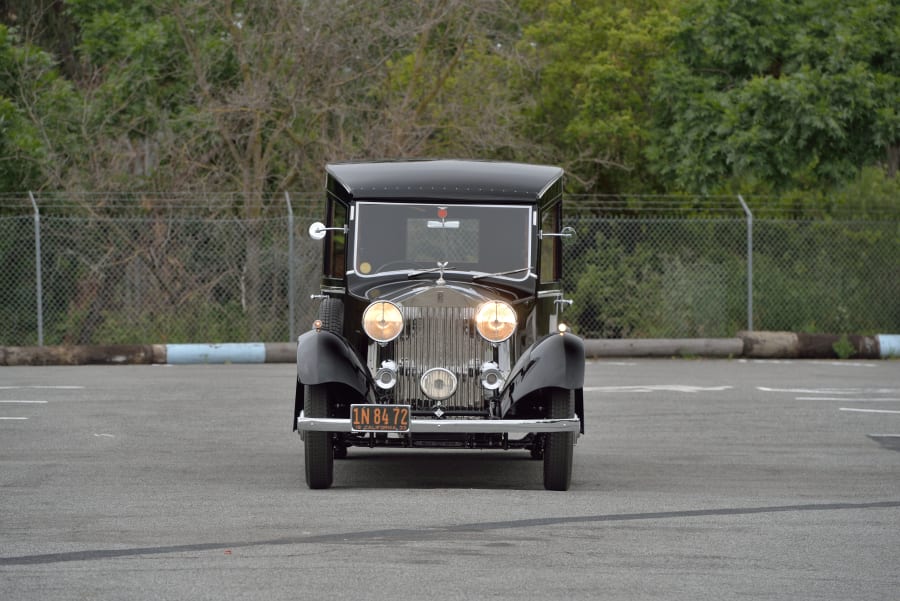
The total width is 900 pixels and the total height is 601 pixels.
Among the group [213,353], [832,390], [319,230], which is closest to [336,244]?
[319,230]

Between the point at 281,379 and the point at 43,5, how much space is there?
57.4ft

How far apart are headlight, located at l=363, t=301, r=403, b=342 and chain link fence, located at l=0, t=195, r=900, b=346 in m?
11.9

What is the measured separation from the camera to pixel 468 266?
10.9 metres

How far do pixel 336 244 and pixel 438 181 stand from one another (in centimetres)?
89

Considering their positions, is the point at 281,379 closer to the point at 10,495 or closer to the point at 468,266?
the point at 468,266

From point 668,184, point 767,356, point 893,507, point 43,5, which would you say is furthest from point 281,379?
point 43,5

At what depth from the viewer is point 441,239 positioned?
10.9m

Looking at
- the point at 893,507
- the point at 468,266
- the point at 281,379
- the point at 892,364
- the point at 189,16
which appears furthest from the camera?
the point at 189,16

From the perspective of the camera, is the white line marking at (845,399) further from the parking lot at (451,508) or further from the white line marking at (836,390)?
the white line marking at (836,390)

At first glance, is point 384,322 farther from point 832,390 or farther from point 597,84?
point 597,84

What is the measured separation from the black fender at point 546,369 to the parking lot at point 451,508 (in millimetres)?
A: 663

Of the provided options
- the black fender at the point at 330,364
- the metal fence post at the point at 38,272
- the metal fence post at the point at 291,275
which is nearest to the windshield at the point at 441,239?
the black fender at the point at 330,364

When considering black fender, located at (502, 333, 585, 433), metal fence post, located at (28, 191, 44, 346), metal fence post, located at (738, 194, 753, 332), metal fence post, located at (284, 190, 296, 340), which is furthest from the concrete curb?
black fender, located at (502, 333, 585, 433)

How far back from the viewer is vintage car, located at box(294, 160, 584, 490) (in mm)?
9781
